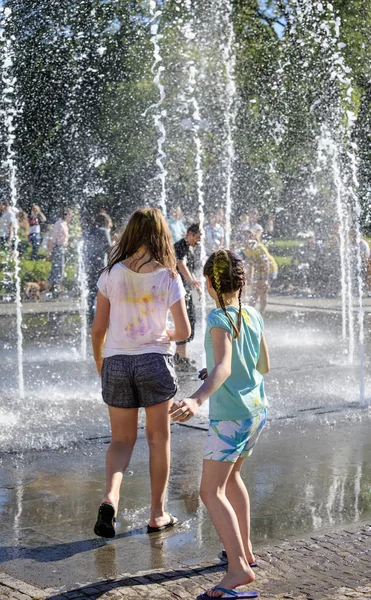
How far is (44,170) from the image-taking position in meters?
29.3

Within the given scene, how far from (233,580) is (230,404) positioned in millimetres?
688

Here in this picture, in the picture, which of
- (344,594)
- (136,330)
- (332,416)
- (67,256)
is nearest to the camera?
(344,594)

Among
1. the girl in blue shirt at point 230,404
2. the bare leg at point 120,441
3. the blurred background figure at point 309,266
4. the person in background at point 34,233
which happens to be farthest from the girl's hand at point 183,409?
the blurred background figure at point 309,266

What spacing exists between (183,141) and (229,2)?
4.89 meters

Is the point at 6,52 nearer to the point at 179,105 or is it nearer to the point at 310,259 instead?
the point at 179,105

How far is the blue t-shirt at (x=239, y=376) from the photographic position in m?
4.16

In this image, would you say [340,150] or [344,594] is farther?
[340,150]

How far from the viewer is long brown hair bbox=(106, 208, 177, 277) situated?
190 inches

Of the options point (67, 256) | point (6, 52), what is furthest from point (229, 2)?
point (67, 256)

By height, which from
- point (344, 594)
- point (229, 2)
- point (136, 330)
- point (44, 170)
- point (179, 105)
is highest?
point (229, 2)

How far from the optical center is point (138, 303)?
4.86 m

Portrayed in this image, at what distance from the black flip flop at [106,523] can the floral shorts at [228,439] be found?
2.40 ft

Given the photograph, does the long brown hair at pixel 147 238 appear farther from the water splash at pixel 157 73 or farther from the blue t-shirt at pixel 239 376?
the water splash at pixel 157 73

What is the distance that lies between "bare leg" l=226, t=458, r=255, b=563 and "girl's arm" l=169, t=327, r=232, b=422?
0.48 m
